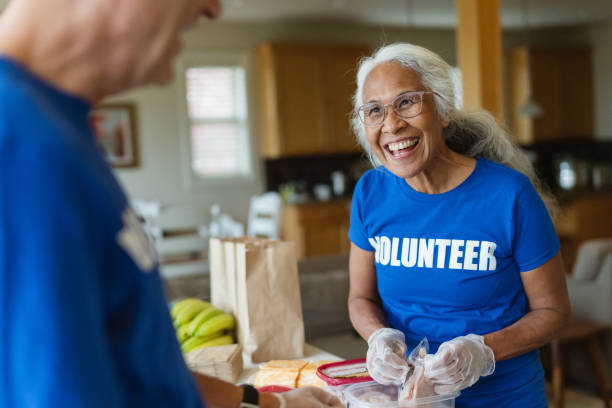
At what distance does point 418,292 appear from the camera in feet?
4.52

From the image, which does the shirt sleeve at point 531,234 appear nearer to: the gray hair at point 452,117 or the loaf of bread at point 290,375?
the gray hair at point 452,117

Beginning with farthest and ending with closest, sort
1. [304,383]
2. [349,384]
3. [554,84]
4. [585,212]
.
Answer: [554,84]
[585,212]
[304,383]
[349,384]

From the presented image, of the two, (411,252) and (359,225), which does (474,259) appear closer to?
(411,252)

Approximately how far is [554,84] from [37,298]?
327 inches

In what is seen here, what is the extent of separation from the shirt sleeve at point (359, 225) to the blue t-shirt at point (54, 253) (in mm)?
1032

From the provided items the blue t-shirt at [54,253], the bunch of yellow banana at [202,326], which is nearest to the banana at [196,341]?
the bunch of yellow banana at [202,326]

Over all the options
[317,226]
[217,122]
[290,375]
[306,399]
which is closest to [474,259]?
[290,375]

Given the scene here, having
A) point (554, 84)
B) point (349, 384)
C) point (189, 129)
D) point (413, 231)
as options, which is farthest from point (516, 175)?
point (554, 84)

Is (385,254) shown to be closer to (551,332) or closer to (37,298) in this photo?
(551,332)

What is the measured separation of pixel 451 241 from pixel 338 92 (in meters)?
5.58

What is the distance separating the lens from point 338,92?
6750mm

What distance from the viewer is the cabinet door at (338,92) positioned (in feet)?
21.9

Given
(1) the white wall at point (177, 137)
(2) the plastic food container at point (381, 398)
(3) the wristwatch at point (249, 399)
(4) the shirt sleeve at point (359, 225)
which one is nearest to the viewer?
(3) the wristwatch at point (249, 399)

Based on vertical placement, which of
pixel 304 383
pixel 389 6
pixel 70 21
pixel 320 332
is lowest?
pixel 320 332
